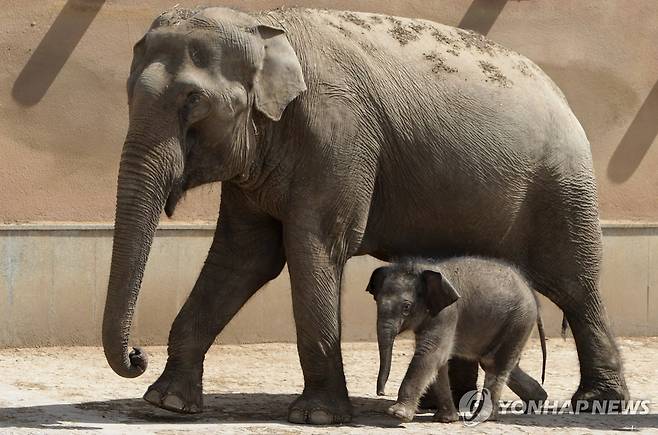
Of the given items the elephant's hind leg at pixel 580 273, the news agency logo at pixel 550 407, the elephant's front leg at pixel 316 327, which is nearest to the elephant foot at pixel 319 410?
the elephant's front leg at pixel 316 327

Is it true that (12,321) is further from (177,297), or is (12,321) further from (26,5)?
(26,5)

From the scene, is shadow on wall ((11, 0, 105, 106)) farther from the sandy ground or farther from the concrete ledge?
the sandy ground

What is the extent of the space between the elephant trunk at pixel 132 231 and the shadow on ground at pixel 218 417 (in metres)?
0.60

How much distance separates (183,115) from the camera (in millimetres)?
7977

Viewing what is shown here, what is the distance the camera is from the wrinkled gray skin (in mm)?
7973

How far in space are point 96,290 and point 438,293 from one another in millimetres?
4397

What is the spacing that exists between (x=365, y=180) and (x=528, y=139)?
1.07 m

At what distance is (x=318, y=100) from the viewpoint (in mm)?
8430

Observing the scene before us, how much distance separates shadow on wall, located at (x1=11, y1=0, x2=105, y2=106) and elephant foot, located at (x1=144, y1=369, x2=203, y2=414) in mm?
3808

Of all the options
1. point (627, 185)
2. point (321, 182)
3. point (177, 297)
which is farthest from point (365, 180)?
point (627, 185)

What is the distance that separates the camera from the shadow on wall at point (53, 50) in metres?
11.9

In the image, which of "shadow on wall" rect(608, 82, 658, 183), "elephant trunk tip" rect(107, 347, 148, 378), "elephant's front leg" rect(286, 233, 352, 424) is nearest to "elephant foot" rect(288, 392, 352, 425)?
"elephant's front leg" rect(286, 233, 352, 424)

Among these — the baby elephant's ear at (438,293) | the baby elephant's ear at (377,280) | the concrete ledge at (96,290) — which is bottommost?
the concrete ledge at (96,290)

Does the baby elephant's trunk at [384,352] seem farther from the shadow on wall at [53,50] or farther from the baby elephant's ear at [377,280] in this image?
the shadow on wall at [53,50]
